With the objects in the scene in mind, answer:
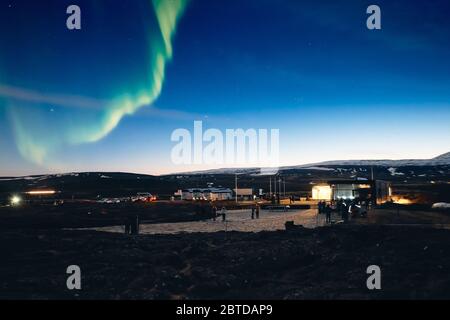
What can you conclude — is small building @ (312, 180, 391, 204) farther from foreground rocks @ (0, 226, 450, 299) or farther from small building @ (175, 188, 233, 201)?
small building @ (175, 188, 233, 201)

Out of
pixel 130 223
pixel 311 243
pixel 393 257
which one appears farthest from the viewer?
pixel 130 223

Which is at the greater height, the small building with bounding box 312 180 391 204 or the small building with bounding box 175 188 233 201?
the small building with bounding box 312 180 391 204

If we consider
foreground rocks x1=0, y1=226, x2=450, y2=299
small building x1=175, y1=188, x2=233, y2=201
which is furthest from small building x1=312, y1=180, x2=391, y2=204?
small building x1=175, y1=188, x2=233, y2=201

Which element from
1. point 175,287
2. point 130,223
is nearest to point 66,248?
point 130,223

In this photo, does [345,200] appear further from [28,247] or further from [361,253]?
[28,247]

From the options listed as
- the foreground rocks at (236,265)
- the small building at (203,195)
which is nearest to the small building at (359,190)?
the foreground rocks at (236,265)

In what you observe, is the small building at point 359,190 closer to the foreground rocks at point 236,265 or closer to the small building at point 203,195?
the foreground rocks at point 236,265

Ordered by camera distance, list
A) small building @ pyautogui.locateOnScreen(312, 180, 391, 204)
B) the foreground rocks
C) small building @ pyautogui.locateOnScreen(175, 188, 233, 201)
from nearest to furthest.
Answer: the foreground rocks
small building @ pyautogui.locateOnScreen(312, 180, 391, 204)
small building @ pyautogui.locateOnScreen(175, 188, 233, 201)

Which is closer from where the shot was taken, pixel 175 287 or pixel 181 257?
pixel 175 287
